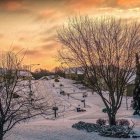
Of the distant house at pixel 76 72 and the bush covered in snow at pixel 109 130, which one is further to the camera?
the distant house at pixel 76 72

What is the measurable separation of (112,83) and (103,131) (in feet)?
19.9

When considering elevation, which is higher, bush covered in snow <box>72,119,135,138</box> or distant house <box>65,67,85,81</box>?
distant house <box>65,67,85,81</box>

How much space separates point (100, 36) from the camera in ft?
119

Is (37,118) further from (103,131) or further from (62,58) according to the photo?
(103,131)

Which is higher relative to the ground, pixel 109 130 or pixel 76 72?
pixel 76 72

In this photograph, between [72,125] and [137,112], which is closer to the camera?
[72,125]

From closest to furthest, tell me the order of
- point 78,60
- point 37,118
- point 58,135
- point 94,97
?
point 58,135 → point 78,60 → point 37,118 → point 94,97

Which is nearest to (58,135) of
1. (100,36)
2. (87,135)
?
(87,135)

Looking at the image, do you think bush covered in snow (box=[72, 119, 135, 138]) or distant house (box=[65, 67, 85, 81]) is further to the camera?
distant house (box=[65, 67, 85, 81])

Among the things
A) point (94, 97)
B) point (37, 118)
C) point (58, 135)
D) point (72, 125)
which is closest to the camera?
point (58, 135)

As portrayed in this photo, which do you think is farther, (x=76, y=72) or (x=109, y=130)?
(x=76, y=72)

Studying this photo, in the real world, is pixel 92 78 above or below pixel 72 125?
above

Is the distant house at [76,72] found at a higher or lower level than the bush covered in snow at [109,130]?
higher

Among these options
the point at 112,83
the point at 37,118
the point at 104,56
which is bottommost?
the point at 37,118
